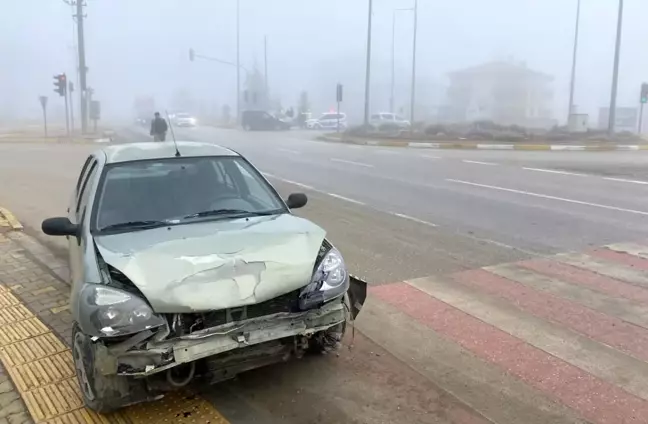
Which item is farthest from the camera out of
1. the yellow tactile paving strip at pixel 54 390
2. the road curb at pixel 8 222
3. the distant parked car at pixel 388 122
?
the distant parked car at pixel 388 122

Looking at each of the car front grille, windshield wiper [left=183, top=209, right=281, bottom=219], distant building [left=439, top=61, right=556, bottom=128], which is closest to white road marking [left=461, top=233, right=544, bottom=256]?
windshield wiper [left=183, top=209, right=281, bottom=219]

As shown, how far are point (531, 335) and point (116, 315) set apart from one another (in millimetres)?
3175

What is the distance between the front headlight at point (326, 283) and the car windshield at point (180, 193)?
2.88 feet

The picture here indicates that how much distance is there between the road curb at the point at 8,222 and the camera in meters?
8.66

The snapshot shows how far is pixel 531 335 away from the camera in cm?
471

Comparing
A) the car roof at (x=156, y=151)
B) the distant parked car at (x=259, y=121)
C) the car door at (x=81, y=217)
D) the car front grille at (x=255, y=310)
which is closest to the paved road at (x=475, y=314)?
the car front grille at (x=255, y=310)

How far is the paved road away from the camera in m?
3.69

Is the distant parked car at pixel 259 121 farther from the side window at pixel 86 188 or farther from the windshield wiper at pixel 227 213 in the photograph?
the windshield wiper at pixel 227 213

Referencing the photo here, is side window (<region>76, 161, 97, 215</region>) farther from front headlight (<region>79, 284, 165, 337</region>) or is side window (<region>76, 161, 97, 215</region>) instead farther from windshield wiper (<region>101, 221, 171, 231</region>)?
front headlight (<region>79, 284, 165, 337</region>)

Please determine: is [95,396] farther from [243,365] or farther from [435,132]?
[435,132]

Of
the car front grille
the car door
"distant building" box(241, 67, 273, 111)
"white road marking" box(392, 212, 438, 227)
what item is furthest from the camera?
"distant building" box(241, 67, 273, 111)

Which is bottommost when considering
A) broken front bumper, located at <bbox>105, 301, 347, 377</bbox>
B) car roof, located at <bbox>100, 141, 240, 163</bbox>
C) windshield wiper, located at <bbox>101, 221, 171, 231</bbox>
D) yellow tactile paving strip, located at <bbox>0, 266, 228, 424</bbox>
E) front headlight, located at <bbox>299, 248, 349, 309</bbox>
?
yellow tactile paving strip, located at <bbox>0, 266, 228, 424</bbox>

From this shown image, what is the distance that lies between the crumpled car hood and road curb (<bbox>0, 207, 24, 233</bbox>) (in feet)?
18.7

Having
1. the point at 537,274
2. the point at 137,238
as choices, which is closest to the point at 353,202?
the point at 537,274
